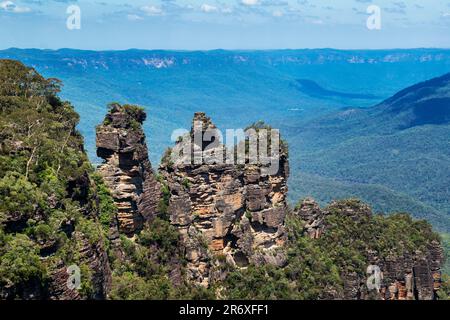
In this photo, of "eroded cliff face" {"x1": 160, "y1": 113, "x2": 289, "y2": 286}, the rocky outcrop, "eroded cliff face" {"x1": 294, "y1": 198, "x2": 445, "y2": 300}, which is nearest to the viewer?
the rocky outcrop

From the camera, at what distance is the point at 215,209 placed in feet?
113

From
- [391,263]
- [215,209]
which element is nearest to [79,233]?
[215,209]

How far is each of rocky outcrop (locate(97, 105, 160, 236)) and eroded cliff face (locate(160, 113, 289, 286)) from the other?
87.1 inches

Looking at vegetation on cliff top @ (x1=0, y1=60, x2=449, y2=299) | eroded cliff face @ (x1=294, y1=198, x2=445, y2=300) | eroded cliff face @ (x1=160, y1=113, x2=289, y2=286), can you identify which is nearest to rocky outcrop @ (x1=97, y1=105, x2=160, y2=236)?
vegetation on cliff top @ (x1=0, y1=60, x2=449, y2=299)

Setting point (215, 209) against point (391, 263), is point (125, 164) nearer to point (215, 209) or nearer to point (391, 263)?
point (215, 209)

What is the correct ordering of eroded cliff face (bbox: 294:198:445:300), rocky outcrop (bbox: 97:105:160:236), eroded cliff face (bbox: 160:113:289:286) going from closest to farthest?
1. rocky outcrop (bbox: 97:105:160:236)
2. eroded cliff face (bbox: 160:113:289:286)
3. eroded cliff face (bbox: 294:198:445:300)

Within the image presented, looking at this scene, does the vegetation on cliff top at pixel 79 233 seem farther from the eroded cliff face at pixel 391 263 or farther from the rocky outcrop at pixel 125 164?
the rocky outcrop at pixel 125 164

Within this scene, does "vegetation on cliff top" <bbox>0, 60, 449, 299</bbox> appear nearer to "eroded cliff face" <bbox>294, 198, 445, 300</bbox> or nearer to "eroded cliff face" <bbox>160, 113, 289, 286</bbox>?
"eroded cliff face" <bbox>294, 198, 445, 300</bbox>

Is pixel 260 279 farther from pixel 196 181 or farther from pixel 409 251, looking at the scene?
pixel 409 251

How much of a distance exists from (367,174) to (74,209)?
16628cm

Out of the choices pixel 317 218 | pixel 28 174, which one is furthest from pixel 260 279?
pixel 28 174

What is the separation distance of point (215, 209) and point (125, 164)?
5.55m

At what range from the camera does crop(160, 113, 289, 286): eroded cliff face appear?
3400 cm
